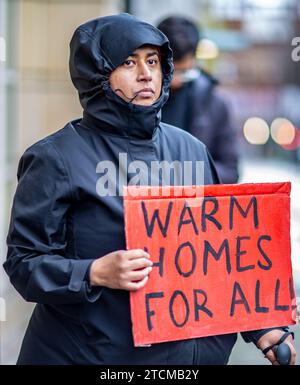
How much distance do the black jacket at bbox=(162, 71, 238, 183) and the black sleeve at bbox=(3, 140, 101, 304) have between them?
8.05 ft

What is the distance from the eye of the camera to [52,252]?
2.52 metres

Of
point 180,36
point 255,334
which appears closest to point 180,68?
point 180,36

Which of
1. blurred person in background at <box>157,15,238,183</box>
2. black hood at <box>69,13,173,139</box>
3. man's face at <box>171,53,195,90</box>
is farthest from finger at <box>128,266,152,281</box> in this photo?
man's face at <box>171,53,195,90</box>

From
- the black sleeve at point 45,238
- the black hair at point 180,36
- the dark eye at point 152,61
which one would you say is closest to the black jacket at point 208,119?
the black hair at point 180,36

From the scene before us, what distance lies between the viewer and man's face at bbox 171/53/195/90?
5.02 meters

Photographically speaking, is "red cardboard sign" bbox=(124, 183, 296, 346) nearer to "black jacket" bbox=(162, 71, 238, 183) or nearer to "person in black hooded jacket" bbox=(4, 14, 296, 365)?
"person in black hooded jacket" bbox=(4, 14, 296, 365)

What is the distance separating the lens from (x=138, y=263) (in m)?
2.42

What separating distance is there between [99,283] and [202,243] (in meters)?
0.33

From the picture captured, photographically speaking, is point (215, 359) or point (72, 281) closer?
point (72, 281)

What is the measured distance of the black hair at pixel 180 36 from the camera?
4949mm

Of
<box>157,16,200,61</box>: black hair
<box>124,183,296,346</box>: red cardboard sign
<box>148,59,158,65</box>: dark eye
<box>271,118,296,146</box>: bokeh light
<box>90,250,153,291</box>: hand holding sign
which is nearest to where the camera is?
<box>90,250,153,291</box>: hand holding sign

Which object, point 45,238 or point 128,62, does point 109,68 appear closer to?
point 128,62
